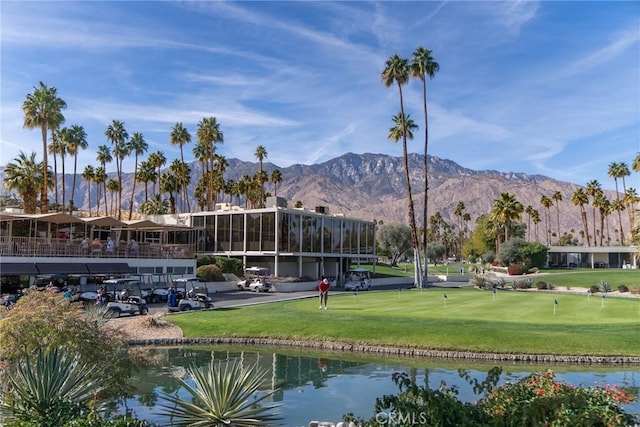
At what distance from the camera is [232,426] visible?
9523 millimetres

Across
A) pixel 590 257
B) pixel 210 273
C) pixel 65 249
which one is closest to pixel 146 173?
pixel 210 273

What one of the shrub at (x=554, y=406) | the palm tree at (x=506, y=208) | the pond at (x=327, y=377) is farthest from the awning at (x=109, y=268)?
the palm tree at (x=506, y=208)

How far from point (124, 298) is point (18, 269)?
28.9 ft

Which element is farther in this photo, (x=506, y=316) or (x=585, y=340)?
(x=506, y=316)

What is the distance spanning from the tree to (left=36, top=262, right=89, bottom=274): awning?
286 ft

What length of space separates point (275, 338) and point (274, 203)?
38229mm

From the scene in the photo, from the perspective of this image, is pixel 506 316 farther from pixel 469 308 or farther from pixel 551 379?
pixel 551 379

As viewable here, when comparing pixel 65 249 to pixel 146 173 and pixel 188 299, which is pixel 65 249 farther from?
pixel 146 173

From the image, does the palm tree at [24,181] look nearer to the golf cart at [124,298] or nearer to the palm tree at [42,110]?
the palm tree at [42,110]

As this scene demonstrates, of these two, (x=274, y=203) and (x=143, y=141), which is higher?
(x=143, y=141)

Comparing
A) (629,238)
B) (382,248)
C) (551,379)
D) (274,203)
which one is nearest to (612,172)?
(382,248)

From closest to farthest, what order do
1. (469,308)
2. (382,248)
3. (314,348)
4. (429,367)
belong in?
(429,367) → (314,348) → (469,308) → (382,248)

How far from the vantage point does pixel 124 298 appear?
106ft

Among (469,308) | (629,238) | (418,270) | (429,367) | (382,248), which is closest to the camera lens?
(429,367)
